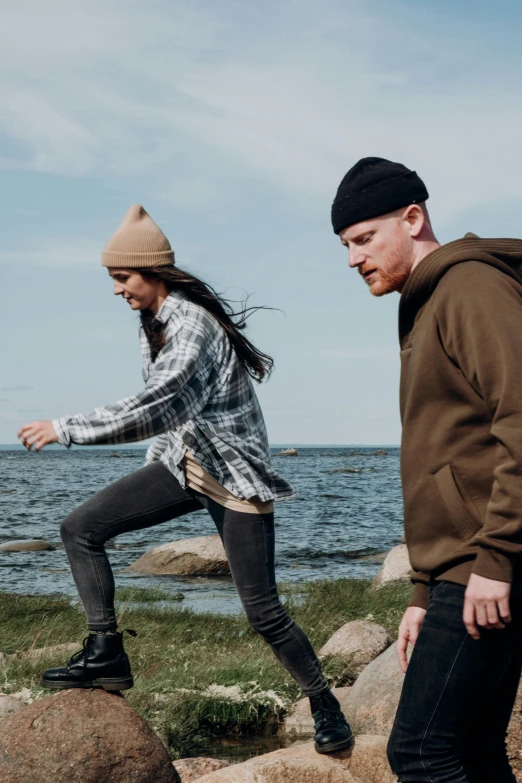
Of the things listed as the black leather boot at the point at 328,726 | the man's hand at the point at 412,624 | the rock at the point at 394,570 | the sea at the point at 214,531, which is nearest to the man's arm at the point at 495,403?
the man's hand at the point at 412,624

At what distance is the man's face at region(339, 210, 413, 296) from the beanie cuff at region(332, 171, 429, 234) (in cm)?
2

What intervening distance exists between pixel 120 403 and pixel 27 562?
17.2 m

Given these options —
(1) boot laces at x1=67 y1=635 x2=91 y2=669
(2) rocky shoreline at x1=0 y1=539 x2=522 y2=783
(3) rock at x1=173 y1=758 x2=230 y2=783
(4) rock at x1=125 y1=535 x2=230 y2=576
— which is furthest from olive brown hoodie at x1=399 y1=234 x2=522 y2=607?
(4) rock at x1=125 y1=535 x2=230 y2=576

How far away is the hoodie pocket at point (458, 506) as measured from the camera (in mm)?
2814

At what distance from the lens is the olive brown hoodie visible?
2631 mm

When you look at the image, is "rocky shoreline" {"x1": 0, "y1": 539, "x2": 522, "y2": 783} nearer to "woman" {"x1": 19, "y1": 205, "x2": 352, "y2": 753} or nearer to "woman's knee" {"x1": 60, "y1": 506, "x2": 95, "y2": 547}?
"woman" {"x1": 19, "y1": 205, "x2": 352, "y2": 753}

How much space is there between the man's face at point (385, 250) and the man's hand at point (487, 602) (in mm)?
1025

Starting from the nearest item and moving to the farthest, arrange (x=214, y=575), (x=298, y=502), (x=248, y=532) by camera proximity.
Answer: (x=248, y=532)
(x=214, y=575)
(x=298, y=502)

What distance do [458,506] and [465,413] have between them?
0.93 ft

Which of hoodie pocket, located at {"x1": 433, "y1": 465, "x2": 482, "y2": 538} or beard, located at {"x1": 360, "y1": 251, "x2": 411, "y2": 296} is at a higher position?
beard, located at {"x1": 360, "y1": 251, "x2": 411, "y2": 296}

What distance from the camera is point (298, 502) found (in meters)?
37.1

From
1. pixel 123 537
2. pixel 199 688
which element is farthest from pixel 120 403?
pixel 123 537

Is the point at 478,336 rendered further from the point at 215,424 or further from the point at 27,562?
the point at 27,562

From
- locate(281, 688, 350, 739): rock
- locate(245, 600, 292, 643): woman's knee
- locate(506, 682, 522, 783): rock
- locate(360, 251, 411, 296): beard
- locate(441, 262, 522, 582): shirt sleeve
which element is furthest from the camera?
locate(281, 688, 350, 739): rock
